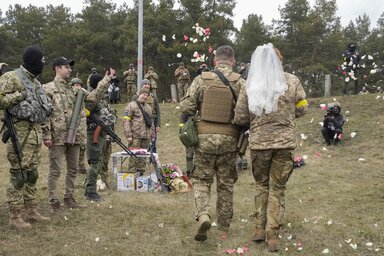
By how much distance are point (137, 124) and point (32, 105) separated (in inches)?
137

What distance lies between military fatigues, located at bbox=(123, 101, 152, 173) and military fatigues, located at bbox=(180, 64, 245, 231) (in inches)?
139

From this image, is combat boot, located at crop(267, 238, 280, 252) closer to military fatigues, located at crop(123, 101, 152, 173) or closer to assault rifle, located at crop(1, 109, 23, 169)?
assault rifle, located at crop(1, 109, 23, 169)

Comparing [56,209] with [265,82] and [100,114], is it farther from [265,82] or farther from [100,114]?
[265,82]

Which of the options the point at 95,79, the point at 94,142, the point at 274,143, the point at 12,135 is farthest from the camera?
the point at 95,79

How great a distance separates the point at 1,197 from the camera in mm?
7277

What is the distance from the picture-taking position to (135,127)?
873 centimetres

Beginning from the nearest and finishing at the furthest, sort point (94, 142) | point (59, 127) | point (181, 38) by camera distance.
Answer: point (59, 127) < point (94, 142) < point (181, 38)

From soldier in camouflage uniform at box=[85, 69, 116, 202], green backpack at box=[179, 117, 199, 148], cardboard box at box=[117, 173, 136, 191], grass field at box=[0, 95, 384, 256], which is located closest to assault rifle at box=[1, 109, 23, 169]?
grass field at box=[0, 95, 384, 256]

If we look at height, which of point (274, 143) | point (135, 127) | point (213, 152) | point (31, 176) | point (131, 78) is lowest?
point (31, 176)

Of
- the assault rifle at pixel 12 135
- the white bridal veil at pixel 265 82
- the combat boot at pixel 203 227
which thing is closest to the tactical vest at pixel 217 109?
the white bridal veil at pixel 265 82

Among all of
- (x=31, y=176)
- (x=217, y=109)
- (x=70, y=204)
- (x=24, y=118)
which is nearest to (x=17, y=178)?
(x=31, y=176)

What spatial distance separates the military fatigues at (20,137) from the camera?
5262 mm

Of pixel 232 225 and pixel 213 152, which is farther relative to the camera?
pixel 232 225

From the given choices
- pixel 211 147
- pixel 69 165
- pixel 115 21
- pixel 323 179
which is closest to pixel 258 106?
pixel 211 147
